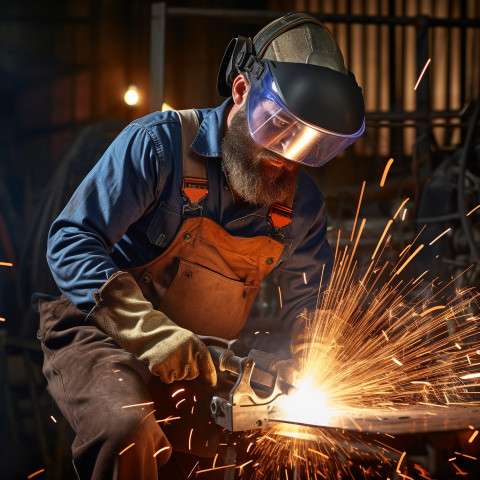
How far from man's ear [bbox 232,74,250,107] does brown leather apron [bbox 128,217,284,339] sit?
0.44 meters

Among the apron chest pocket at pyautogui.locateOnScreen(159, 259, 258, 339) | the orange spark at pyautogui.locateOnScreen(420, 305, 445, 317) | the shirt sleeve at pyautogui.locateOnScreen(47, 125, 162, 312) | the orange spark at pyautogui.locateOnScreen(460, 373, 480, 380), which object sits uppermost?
the shirt sleeve at pyautogui.locateOnScreen(47, 125, 162, 312)

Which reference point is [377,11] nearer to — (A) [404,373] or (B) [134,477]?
(A) [404,373]

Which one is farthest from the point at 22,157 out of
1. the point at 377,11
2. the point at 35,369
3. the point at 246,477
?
the point at 246,477

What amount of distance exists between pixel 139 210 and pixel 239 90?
0.55 metres

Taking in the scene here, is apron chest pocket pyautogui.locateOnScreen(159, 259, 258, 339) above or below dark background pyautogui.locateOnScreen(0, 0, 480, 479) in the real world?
below

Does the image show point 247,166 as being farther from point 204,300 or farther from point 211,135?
point 204,300

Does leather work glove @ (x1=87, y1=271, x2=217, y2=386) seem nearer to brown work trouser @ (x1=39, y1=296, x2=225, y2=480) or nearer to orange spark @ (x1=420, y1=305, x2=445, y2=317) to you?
brown work trouser @ (x1=39, y1=296, x2=225, y2=480)

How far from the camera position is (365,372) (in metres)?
2.27

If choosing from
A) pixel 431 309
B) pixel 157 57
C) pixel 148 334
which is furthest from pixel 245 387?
pixel 157 57

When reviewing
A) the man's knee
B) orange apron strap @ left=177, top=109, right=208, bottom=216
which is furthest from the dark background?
the man's knee

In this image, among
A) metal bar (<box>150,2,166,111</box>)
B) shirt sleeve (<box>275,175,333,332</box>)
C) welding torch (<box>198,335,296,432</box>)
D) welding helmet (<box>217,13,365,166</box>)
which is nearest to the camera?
welding torch (<box>198,335,296,432</box>)

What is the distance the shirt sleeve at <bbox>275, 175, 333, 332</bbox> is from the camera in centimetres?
242

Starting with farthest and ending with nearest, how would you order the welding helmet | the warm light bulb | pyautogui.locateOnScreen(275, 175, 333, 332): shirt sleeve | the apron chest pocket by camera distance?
the warm light bulb, pyautogui.locateOnScreen(275, 175, 333, 332): shirt sleeve, the apron chest pocket, the welding helmet

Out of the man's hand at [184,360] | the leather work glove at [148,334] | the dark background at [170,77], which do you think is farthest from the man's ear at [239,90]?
the dark background at [170,77]
